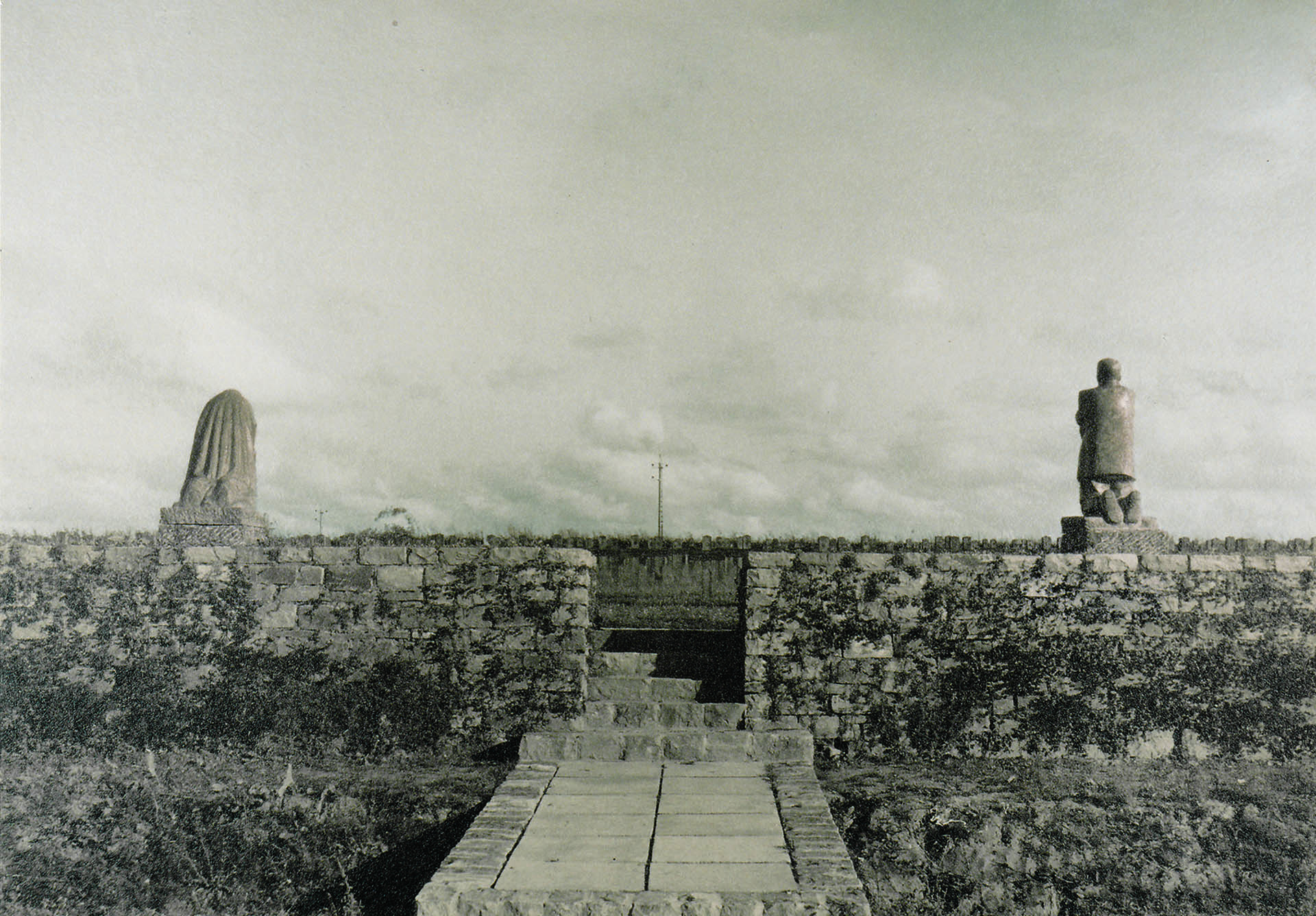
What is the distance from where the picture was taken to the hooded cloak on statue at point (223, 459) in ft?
30.4

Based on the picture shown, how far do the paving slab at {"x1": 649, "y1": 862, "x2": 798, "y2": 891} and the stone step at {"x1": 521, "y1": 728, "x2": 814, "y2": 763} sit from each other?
229 centimetres

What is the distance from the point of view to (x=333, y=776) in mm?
6910

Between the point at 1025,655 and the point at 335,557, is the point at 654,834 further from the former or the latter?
the point at 335,557

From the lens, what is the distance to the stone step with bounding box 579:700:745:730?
7.25 m

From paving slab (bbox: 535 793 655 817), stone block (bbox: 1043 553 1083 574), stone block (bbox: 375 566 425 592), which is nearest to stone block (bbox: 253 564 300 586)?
stone block (bbox: 375 566 425 592)

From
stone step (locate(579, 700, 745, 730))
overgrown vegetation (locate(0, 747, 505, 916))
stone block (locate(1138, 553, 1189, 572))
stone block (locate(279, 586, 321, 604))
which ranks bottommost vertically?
overgrown vegetation (locate(0, 747, 505, 916))

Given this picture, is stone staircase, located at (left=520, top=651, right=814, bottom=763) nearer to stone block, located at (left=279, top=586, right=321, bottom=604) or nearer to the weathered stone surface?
the weathered stone surface

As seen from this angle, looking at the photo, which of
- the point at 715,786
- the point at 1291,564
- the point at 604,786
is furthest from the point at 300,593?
the point at 1291,564

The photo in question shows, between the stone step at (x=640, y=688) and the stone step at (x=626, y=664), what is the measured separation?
6.3 inches

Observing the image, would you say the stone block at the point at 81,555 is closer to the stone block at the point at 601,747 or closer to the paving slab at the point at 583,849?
the stone block at the point at 601,747

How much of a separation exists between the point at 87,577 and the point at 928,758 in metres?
7.80

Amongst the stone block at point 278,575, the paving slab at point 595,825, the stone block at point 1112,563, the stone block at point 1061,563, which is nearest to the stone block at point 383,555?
the stone block at point 278,575

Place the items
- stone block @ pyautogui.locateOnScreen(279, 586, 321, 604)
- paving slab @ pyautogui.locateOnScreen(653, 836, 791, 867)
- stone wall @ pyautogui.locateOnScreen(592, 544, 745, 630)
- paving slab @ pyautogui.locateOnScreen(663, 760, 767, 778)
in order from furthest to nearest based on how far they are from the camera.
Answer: stone wall @ pyautogui.locateOnScreen(592, 544, 745, 630), stone block @ pyautogui.locateOnScreen(279, 586, 321, 604), paving slab @ pyautogui.locateOnScreen(663, 760, 767, 778), paving slab @ pyautogui.locateOnScreen(653, 836, 791, 867)

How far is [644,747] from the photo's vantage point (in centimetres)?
677
